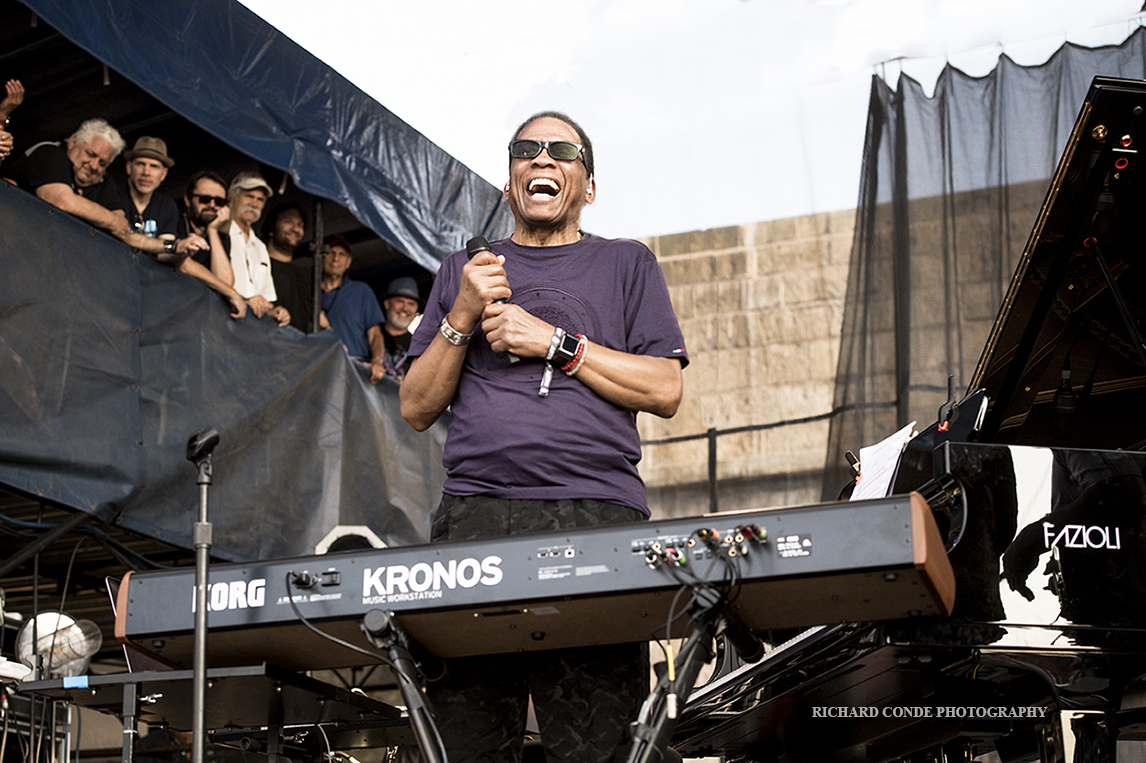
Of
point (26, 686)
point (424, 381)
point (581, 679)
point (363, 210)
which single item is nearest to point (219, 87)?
point (363, 210)

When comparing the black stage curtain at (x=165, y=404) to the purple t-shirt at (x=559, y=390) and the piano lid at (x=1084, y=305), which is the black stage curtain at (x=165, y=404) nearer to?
the purple t-shirt at (x=559, y=390)

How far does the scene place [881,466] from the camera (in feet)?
10.3

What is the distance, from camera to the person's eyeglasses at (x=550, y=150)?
2396 mm

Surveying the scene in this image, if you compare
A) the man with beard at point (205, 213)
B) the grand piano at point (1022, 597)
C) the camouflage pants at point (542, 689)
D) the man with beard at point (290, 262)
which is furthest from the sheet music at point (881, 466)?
the man with beard at point (290, 262)

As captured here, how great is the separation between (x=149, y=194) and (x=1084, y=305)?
15.1ft

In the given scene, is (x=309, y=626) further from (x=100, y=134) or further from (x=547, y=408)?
(x=100, y=134)

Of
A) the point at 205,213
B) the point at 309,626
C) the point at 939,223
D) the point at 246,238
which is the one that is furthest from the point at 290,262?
the point at 309,626

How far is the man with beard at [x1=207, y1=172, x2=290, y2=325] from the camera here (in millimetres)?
6531

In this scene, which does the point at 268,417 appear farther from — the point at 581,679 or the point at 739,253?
the point at 739,253

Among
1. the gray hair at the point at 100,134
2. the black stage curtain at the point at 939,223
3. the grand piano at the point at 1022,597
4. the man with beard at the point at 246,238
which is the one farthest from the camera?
the black stage curtain at the point at 939,223

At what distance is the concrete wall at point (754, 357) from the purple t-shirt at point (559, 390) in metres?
7.80

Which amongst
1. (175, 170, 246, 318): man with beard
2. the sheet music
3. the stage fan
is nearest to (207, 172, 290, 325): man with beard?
(175, 170, 246, 318): man with beard

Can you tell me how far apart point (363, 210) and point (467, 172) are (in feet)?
4.74

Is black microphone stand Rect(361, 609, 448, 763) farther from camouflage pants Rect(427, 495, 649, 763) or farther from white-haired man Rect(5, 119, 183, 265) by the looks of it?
white-haired man Rect(5, 119, 183, 265)
